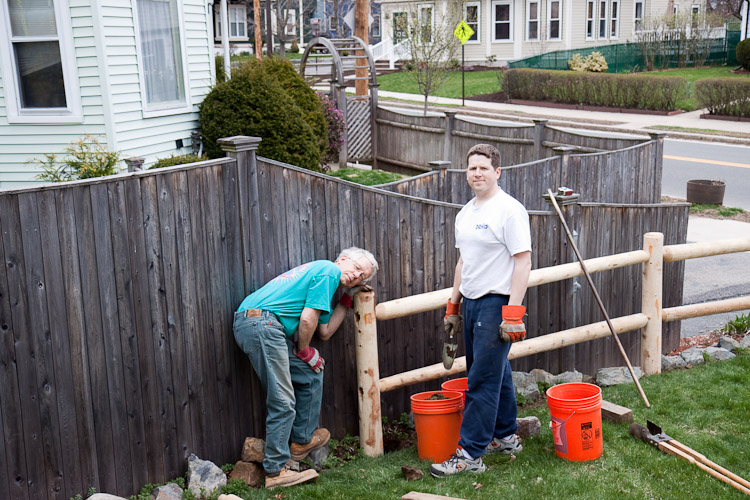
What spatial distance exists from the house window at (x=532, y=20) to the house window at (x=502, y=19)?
87cm

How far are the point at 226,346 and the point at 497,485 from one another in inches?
71.1

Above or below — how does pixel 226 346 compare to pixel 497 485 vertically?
above

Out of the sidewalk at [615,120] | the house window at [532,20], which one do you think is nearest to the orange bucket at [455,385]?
the sidewalk at [615,120]

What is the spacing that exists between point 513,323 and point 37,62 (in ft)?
29.1

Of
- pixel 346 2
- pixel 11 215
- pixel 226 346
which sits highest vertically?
pixel 346 2

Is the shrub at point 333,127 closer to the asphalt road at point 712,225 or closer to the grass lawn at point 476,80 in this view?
the asphalt road at point 712,225

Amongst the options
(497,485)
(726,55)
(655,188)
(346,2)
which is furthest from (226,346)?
(346,2)

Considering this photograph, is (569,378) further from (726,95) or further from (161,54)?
(726,95)

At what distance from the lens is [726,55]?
40562 millimetres

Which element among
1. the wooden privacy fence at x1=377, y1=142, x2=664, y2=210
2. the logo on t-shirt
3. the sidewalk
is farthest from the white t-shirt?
the sidewalk

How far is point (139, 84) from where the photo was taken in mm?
11539

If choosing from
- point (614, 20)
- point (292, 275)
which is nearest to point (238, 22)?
point (614, 20)

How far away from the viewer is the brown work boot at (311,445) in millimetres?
4883

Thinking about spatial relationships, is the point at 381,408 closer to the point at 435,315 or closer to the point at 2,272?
the point at 435,315
